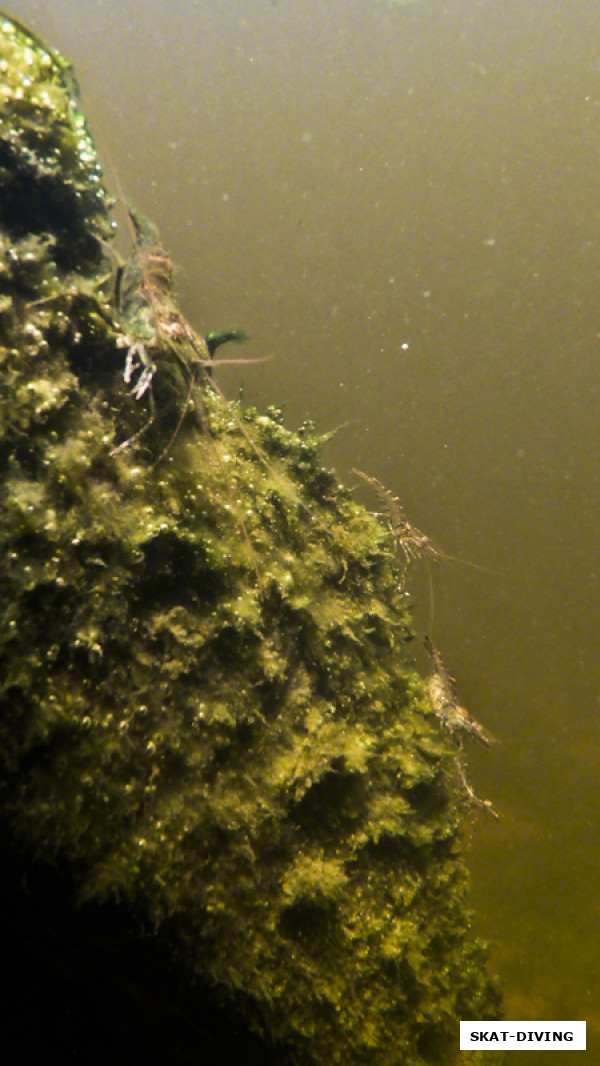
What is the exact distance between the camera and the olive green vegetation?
4.72ft

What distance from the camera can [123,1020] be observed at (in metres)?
1.71

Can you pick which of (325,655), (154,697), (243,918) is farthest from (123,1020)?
(325,655)

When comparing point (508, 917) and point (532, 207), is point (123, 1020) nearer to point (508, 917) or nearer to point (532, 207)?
point (508, 917)

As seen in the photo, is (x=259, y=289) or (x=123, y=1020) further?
(x=259, y=289)

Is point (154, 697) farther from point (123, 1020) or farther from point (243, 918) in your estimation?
point (123, 1020)

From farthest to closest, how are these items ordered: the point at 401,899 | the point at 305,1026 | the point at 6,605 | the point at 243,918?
1. the point at 401,899
2. the point at 305,1026
3. the point at 243,918
4. the point at 6,605

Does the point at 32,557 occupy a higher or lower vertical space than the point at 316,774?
higher

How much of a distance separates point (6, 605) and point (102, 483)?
0.51 meters

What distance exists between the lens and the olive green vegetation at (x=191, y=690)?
1.44 metres

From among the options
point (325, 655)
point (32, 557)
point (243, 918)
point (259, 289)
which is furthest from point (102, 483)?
point (259, 289)

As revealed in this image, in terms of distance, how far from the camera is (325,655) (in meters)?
2.18

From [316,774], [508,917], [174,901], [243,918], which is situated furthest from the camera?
[508,917]

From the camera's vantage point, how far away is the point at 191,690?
168cm

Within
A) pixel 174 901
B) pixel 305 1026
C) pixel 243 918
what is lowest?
pixel 305 1026
